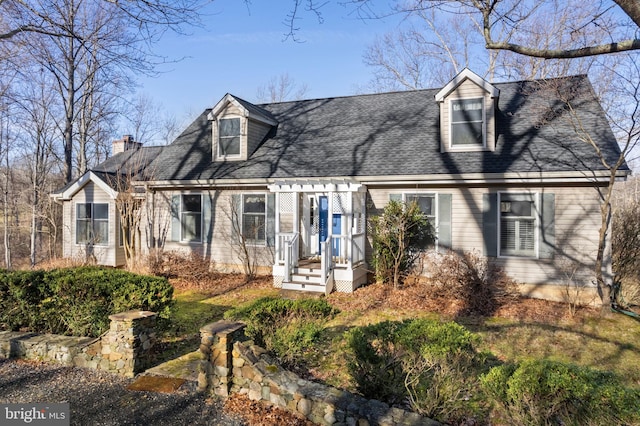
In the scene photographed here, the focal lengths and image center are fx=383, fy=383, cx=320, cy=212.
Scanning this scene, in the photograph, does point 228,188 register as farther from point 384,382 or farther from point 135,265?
point 384,382

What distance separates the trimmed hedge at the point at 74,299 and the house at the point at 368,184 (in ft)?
14.8

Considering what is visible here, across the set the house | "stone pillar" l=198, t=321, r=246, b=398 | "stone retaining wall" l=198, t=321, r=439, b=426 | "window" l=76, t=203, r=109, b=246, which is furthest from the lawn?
"window" l=76, t=203, r=109, b=246

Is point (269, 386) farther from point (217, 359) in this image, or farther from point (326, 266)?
point (326, 266)

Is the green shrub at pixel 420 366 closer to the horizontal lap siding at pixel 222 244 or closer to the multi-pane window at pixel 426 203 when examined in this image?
the multi-pane window at pixel 426 203

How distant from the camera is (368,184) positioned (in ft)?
36.2

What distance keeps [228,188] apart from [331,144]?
A: 12.3 feet

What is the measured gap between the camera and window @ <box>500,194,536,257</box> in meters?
9.77

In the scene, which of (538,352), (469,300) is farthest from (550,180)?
(538,352)

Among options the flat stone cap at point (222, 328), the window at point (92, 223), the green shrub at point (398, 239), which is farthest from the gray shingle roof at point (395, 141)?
the flat stone cap at point (222, 328)

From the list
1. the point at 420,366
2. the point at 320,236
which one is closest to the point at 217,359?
the point at 420,366

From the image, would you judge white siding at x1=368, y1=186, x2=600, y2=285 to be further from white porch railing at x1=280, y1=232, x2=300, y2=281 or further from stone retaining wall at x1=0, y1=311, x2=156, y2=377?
stone retaining wall at x1=0, y1=311, x2=156, y2=377

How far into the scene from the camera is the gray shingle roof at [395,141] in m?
9.99

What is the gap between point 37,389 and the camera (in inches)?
192

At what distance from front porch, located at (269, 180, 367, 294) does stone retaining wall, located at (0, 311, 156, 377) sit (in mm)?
5112
